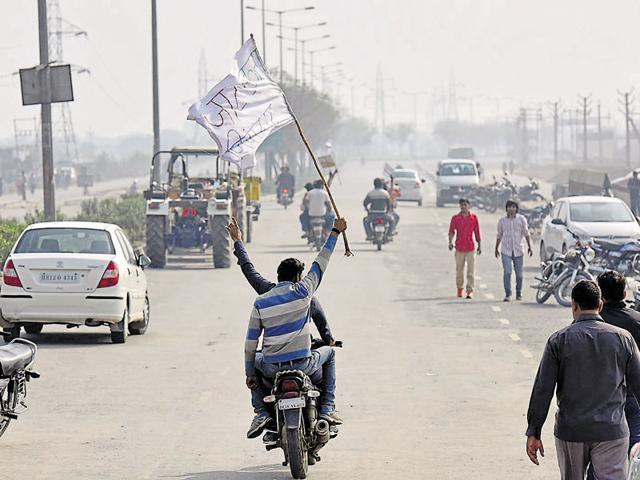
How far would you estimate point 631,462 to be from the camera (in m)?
8.50

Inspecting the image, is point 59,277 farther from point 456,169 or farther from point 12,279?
point 456,169

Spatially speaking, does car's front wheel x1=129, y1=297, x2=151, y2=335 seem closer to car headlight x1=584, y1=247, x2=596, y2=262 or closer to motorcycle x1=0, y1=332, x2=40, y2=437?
car headlight x1=584, y1=247, x2=596, y2=262

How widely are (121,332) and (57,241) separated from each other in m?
1.32

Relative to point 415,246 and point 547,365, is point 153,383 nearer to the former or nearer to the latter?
point 547,365

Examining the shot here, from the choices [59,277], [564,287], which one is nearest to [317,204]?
[564,287]

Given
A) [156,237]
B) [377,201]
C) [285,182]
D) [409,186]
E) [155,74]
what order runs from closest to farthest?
[156,237] → [377,201] → [155,74] → [285,182] → [409,186]

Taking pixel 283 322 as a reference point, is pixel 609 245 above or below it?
below

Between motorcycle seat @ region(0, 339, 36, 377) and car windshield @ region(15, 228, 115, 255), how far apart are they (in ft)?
21.9

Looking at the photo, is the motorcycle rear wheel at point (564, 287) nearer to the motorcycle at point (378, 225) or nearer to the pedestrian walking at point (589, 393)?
the motorcycle at point (378, 225)

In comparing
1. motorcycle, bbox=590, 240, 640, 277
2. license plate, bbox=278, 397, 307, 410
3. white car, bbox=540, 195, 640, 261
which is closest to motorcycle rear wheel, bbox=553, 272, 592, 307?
motorcycle, bbox=590, 240, 640, 277

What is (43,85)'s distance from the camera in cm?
2827

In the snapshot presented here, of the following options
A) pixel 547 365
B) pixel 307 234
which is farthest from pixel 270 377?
pixel 307 234

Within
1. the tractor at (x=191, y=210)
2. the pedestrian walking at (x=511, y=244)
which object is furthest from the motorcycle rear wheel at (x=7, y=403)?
the tractor at (x=191, y=210)

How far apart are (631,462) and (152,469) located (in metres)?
4.06
